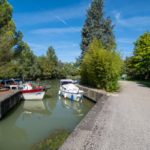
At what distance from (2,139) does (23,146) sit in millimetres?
1765

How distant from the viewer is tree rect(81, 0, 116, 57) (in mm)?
40406

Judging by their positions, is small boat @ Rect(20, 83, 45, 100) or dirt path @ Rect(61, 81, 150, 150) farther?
small boat @ Rect(20, 83, 45, 100)

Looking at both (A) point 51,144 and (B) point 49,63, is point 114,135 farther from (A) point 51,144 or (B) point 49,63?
(B) point 49,63

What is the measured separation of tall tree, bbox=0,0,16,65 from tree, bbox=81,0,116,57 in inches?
680

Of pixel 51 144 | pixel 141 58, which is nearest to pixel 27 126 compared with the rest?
pixel 51 144

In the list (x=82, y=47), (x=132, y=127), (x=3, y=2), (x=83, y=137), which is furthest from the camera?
(x=82, y=47)

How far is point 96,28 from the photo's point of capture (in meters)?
40.6

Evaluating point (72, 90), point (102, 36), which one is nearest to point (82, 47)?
point (102, 36)

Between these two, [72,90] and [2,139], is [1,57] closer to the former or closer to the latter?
[72,90]

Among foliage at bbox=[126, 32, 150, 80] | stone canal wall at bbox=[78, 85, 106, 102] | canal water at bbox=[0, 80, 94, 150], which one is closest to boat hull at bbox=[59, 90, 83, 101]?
stone canal wall at bbox=[78, 85, 106, 102]

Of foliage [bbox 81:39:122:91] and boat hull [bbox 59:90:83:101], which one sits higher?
foliage [bbox 81:39:122:91]

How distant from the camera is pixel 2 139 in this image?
11133mm

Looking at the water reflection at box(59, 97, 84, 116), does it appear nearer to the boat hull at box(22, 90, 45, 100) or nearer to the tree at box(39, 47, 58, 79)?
the boat hull at box(22, 90, 45, 100)

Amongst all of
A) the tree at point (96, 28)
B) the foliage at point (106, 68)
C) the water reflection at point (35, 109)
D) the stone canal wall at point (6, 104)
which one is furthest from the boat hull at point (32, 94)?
the tree at point (96, 28)
